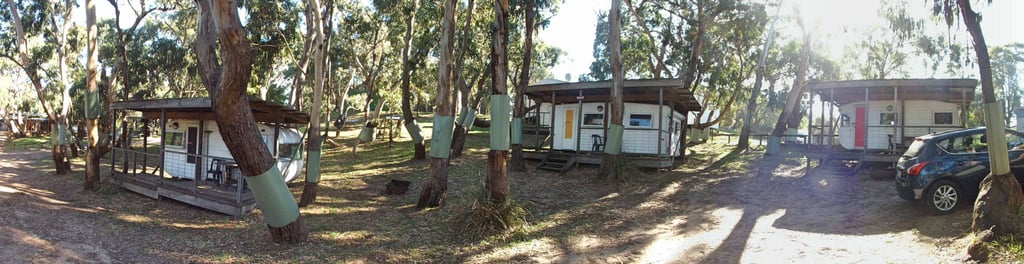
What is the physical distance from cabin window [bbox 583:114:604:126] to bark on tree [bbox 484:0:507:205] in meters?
7.49

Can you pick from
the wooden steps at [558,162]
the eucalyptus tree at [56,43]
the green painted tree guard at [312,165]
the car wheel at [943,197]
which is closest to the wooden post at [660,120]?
the wooden steps at [558,162]

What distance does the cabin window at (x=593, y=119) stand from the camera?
1620 cm

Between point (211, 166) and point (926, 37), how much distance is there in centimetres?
3154

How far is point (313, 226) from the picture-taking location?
909 centimetres

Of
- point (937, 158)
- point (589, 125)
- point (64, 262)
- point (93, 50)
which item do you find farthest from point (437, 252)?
point (93, 50)

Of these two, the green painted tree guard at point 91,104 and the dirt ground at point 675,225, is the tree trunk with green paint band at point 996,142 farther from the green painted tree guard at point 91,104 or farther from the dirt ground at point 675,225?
the green painted tree guard at point 91,104

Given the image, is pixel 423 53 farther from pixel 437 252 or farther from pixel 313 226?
pixel 437 252

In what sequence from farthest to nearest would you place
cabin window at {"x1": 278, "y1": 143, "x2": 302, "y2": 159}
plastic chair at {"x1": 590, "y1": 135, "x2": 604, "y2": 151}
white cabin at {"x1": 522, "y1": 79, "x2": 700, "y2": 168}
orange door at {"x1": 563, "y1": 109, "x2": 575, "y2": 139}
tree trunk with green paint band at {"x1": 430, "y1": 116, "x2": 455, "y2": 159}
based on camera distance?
orange door at {"x1": 563, "y1": 109, "x2": 575, "y2": 139}, plastic chair at {"x1": 590, "y1": 135, "x2": 604, "y2": 151}, white cabin at {"x1": 522, "y1": 79, "x2": 700, "y2": 168}, cabin window at {"x1": 278, "y1": 143, "x2": 302, "y2": 159}, tree trunk with green paint band at {"x1": 430, "y1": 116, "x2": 455, "y2": 159}

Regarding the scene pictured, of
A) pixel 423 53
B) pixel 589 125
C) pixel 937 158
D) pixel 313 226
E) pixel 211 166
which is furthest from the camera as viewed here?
pixel 423 53

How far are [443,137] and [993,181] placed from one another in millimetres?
7830

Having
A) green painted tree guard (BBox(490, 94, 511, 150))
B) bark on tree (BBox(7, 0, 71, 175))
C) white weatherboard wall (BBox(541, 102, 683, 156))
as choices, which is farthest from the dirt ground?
bark on tree (BBox(7, 0, 71, 175))

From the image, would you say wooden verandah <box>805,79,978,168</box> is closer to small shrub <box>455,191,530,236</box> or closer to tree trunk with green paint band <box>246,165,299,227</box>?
small shrub <box>455,191,530,236</box>

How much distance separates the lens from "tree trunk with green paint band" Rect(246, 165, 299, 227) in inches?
285

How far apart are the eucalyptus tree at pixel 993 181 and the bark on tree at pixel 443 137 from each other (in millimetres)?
7623
